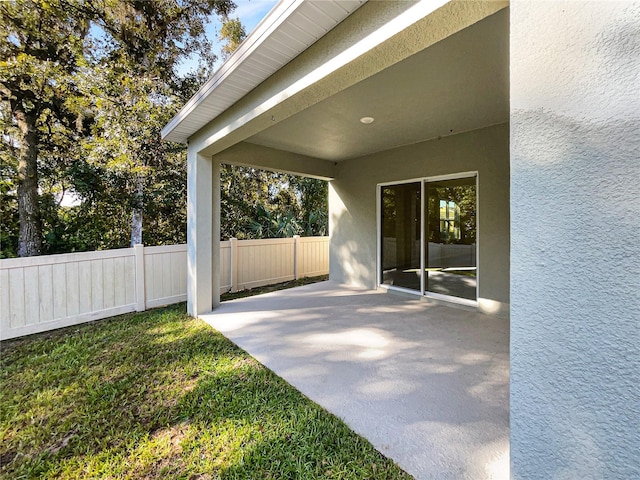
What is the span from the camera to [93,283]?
15.4ft

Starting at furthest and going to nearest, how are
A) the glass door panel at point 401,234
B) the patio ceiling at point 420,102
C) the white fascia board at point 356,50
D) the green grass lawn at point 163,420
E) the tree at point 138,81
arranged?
1. the tree at point 138,81
2. the glass door panel at point 401,234
3. the patio ceiling at point 420,102
4. the green grass lawn at point 163,420
5. the white fascia board at point 356,50

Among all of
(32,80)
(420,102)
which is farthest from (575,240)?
(32,80)

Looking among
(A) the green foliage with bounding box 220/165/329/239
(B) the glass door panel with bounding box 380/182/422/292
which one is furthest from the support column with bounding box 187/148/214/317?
(A) the green foliage with bounding box 220/165/329/239

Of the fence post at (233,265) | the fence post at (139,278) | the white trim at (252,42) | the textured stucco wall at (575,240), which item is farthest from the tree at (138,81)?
the textured stucco wall at (575,240)

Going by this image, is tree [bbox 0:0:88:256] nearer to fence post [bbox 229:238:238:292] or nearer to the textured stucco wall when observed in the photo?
fence post [bbox 229:238:238:292]

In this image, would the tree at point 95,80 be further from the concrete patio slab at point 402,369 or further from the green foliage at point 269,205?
the concrete patio slab at point 402,369

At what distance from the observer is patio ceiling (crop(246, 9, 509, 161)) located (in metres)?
2.62

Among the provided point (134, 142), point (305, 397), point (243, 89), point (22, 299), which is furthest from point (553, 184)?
point (134, 142)

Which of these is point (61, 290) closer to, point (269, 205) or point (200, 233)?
point (200, 233)

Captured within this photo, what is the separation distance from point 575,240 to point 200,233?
4.77 metres

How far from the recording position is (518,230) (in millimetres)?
1314

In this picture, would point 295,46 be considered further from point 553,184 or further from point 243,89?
point 553,184

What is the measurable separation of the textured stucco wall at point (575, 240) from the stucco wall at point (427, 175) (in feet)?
13.1

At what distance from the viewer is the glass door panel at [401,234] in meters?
5.97
